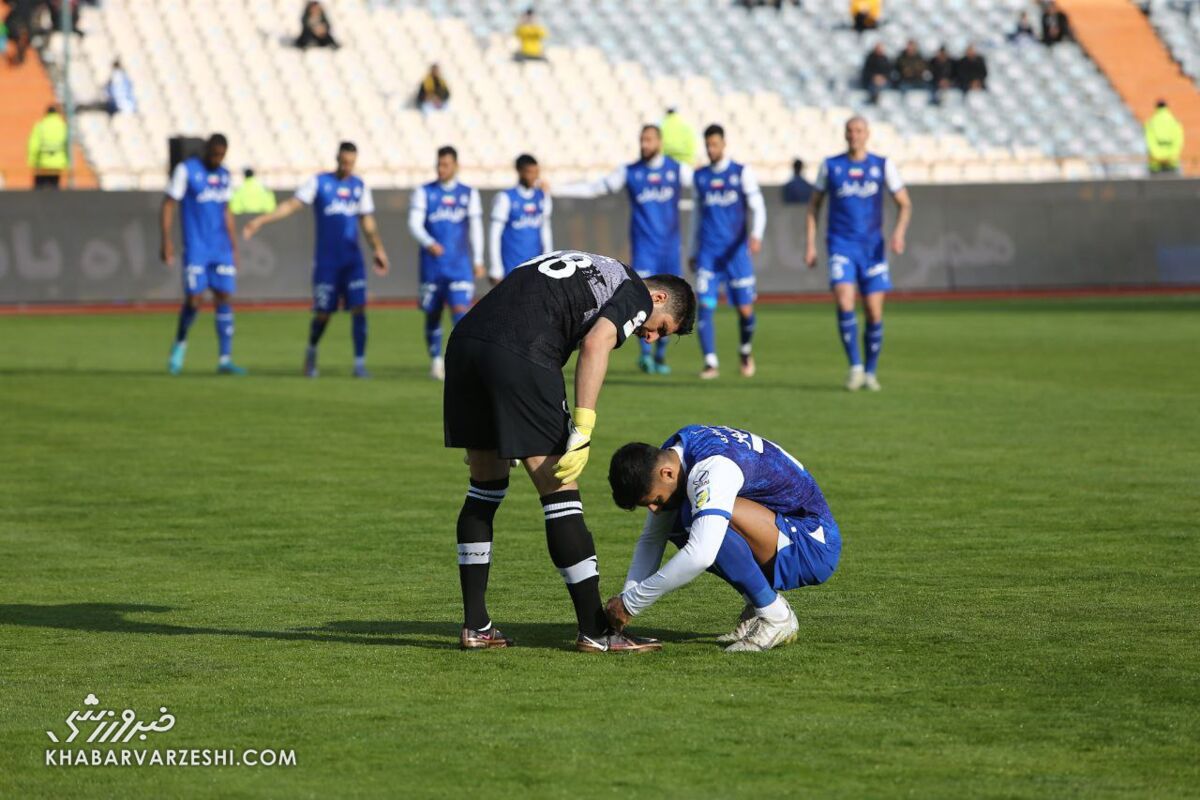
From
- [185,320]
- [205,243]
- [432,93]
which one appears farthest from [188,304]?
[432,93]

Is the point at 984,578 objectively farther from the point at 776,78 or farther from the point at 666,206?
the point at 776,78

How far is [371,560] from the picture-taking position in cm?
923

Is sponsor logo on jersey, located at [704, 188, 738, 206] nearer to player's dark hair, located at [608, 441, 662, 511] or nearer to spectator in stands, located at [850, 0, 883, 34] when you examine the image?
player's dark hair, located at [608, 441, 662, 511]

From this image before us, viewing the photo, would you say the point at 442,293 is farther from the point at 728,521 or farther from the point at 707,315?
the point at 728,521

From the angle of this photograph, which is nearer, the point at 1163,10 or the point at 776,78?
the point at 776,78

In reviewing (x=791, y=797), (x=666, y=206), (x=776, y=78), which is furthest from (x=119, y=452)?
(x=776, y=78)

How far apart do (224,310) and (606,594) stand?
41.3 ft

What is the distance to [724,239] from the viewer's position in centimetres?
1994

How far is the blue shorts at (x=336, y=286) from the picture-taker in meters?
19.8

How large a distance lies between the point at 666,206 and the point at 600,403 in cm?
430

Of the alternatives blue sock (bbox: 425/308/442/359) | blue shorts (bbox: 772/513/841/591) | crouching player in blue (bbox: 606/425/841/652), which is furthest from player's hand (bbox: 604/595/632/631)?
blue sock (bbox: 425/308/442/359)

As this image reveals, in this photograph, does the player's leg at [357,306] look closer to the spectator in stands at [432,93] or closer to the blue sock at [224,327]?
the blue sock at [224,327]

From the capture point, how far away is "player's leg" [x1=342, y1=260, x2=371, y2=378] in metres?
19.6

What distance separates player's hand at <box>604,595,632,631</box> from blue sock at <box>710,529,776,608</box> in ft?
1.22
